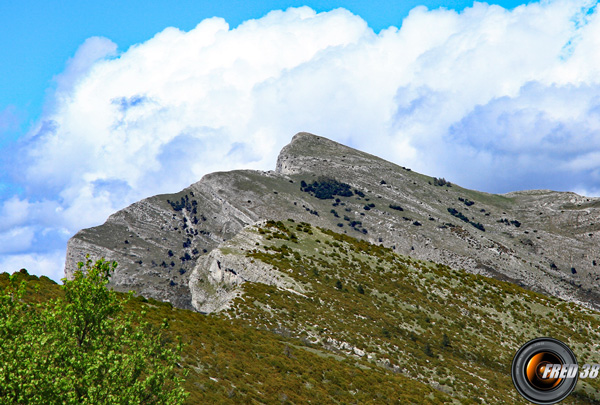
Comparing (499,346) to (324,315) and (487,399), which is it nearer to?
(487,399)

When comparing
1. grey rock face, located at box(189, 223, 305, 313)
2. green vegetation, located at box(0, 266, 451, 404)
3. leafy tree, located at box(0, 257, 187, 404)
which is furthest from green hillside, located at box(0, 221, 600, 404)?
leafy tree, located at box(0, 257, 187, 404)

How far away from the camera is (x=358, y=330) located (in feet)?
225

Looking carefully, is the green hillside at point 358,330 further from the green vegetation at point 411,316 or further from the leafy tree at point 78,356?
the leafy tree at point 78,356

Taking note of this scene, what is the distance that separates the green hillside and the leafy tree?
28.2ft

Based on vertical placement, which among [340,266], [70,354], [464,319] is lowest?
[70,354]

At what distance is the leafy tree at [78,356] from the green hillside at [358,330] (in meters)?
8.59

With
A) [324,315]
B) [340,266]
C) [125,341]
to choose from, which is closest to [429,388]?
[324,315]

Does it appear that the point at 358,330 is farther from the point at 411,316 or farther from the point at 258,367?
the point at 258,367

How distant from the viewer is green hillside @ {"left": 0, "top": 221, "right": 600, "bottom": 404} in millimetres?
48062

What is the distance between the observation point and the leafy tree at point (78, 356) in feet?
78.4

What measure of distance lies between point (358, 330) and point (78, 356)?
1888 inches

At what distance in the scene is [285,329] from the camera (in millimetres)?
64750

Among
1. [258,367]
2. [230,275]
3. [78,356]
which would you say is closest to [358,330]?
[258,367]

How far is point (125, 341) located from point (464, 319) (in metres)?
65.4
